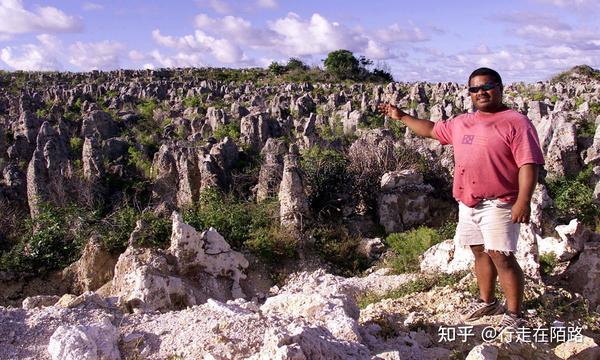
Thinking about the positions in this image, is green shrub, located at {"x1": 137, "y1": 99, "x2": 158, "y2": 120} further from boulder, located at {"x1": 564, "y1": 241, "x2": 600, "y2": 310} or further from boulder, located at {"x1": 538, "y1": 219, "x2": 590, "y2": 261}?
boulder, located at {"x1": 564, "y1": 241, "x2": 600, "y2": 310}

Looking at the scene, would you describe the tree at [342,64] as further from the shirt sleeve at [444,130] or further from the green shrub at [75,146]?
the shirt sleeve at [444,130]

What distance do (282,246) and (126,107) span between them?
22.8 m

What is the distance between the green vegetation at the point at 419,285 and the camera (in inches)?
176

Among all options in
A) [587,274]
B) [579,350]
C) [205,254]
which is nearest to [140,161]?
[205,254]

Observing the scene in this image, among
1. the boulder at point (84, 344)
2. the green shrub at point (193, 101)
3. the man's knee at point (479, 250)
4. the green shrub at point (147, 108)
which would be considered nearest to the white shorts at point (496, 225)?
the man's knee at point (479, 250)

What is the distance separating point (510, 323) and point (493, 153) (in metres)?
0.99

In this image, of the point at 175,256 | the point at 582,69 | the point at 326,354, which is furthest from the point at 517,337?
the point at 582,69

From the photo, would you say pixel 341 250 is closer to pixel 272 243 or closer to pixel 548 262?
pixel 272 243

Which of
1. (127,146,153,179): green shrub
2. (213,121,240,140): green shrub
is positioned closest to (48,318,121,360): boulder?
(127,146,153,179): green shrub

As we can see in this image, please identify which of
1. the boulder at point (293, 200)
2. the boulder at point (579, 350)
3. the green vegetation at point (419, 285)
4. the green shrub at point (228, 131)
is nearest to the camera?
the boulder at point (579, 350)

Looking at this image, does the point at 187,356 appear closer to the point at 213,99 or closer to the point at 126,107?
the point at 126,107

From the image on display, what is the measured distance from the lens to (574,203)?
7047 mm

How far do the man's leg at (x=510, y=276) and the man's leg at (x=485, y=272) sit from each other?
0.13m

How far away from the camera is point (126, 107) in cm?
2756
